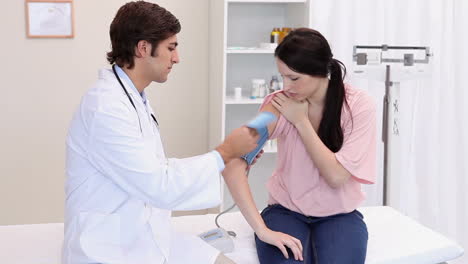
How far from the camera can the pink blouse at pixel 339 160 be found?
2.07 m

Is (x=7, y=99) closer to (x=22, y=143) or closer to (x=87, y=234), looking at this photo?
(x=22, y=143)

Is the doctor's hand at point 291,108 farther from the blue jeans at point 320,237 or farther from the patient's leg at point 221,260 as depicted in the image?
the patient's leg at point 221,260

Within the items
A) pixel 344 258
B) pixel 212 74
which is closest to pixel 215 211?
pixel 212 74

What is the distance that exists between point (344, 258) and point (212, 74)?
1.73m

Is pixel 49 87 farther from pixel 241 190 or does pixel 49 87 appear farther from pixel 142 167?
pixel 142 167

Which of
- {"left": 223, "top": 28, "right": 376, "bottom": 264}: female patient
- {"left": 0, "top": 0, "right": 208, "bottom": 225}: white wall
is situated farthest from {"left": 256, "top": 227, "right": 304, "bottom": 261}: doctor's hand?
{"left": 0, "top": 0, "right": 208, "bottom": 225}: white wall

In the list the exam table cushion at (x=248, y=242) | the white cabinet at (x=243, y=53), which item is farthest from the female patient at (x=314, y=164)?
the white cabinet at (x=243, y=53)

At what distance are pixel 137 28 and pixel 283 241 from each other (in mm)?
787

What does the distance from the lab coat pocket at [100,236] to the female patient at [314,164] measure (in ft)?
1.68

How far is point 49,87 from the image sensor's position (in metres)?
3.36

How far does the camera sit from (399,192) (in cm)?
337

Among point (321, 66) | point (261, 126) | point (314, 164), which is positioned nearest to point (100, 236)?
point (261, 126)

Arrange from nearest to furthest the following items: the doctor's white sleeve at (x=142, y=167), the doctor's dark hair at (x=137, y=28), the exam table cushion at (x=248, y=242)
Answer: the doctor's white sleeve at (x=142, y=167) → the doctor's dark hair at (x=137, y=28) → the exam table cushion at (x=248, y=242)

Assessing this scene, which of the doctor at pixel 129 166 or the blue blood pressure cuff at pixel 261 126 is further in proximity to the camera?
the blue blood pressure cuff at pixel 261 126
